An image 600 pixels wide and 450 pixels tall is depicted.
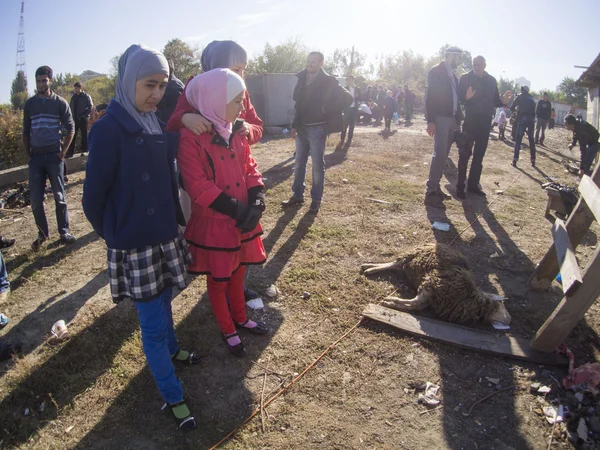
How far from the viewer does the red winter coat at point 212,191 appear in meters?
2.29

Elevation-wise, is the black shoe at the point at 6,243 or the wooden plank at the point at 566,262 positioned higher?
the wooden plank at the point at 566,262

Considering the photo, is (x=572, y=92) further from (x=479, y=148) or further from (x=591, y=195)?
(x=591, y=195)

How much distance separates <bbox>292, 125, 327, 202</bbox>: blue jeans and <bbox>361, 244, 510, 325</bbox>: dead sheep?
83.6 inches

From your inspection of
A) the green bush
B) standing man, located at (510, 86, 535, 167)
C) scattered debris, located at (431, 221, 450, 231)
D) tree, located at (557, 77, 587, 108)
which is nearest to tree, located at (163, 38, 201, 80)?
the green bush

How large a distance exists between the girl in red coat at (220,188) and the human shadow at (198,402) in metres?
0.29

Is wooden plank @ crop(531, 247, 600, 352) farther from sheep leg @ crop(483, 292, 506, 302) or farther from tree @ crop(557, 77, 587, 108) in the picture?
tree @ crop(557, 77, 587, 108)

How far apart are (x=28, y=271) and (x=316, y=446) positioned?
144 inches

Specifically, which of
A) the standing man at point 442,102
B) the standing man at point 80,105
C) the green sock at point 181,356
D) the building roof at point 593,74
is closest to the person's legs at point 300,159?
the standing man at point 442,102

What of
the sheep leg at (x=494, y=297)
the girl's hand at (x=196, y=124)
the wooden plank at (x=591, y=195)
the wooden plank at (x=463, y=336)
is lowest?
the wooden plank at (x=463, y=336)

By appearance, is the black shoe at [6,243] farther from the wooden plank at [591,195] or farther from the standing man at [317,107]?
the wooden plank at [591,195]

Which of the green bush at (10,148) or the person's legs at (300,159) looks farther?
the green bush at (10,148)

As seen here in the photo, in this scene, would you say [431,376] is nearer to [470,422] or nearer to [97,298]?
[470,422]

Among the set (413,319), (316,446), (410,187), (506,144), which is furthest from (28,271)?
(506,144)

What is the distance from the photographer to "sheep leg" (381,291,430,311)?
328 cm
